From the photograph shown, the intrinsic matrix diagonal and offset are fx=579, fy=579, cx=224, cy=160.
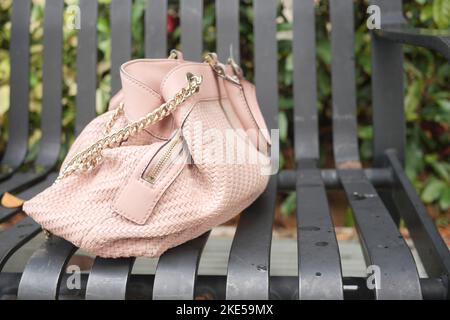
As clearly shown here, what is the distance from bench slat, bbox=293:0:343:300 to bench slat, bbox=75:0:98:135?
495 millimetres

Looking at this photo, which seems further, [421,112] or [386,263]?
[421,112]

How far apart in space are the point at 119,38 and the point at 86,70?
4.5 inches

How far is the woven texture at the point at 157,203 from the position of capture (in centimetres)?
84

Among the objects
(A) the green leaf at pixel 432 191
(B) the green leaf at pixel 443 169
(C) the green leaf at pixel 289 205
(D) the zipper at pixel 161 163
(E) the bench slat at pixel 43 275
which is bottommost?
(C) the green leaf at pixel 289 205

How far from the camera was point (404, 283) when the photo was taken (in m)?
0.76

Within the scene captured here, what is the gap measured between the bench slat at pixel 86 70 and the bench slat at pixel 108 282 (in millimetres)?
650

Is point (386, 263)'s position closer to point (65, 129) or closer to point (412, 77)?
point (412, 77)

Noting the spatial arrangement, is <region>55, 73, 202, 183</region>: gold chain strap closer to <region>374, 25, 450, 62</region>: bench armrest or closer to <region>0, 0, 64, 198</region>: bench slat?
<region>374, 25, 450, 62</region>: bench armrest

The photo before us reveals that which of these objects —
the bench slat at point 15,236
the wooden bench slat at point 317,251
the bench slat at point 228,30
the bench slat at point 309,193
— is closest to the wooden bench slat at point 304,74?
the bench slat at point 309,193

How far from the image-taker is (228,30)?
1425 mm

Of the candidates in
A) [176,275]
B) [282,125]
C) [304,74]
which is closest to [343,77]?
[304,74]

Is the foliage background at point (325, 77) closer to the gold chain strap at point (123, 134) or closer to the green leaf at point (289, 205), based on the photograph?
the green leaf at point (289, 205)

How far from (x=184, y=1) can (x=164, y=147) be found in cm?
67
